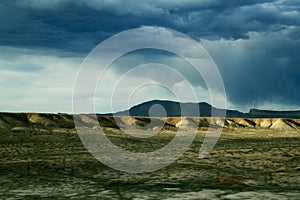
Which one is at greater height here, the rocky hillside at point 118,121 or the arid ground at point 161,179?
the rocky hillside at point 118,121

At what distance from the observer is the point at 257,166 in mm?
29656

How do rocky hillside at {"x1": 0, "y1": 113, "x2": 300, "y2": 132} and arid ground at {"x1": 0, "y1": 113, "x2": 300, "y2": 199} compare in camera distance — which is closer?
arid ground at {"x1": 0, "y1": 113, "x2": 300, "y2": 199}

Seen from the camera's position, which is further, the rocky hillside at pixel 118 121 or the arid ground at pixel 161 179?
the rocky hillside at pixel 118 121

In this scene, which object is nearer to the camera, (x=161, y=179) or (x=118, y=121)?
(x=161, y=179)

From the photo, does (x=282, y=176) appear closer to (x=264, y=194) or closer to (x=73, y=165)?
(x=264, y=194)

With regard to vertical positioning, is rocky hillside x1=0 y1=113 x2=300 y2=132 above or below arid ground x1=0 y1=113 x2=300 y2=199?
above

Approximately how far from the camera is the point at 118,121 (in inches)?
6206

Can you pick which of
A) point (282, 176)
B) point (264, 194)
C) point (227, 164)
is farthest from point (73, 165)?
point (264, 194)

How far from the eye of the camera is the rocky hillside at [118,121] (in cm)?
11175

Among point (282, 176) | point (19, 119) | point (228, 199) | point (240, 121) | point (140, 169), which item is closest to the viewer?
point (228, 199)

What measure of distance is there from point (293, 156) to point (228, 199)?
2010 centimetres

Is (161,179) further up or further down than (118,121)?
further down

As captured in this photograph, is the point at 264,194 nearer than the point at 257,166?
Yes

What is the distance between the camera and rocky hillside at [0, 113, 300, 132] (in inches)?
4400
